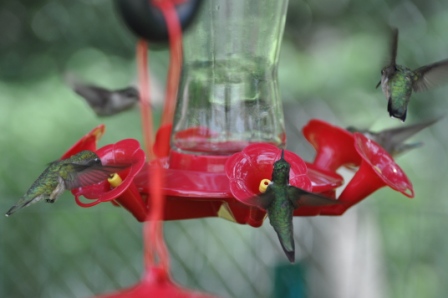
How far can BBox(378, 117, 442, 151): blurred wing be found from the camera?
2.10 m

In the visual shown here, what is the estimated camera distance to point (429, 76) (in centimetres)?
195

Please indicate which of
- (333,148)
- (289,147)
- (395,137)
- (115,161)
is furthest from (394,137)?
(289,147)

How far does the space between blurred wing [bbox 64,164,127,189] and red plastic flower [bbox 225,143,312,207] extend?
0.23 metres

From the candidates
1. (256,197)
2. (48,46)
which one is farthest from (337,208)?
(48,46)

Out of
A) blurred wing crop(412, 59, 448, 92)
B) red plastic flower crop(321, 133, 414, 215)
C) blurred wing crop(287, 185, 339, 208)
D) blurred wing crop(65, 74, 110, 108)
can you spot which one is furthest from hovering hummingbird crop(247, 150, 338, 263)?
blurred wing crop(65, 74, 110, 108)

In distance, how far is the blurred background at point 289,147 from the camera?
3.81m

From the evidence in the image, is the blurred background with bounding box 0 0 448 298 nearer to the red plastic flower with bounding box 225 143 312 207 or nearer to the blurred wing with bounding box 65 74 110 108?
the blurred wing with bounding box 65 74 110 108

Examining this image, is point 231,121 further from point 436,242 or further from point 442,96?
point 442,96

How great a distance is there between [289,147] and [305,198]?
8.88 ft

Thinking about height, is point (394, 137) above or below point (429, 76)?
below

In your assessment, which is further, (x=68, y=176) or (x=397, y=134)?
(x=397, y=134)

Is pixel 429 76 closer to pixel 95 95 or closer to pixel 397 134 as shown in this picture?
pixel 397 134

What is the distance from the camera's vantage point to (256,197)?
1.36 meters

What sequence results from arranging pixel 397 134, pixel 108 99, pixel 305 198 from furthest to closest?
pixel 108 99 → pixel 397 134 → pixel 305 198
